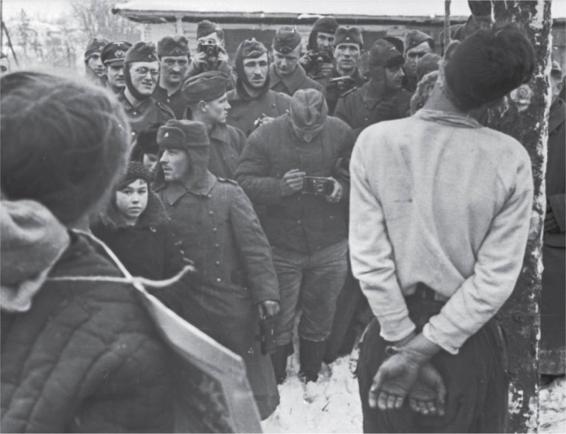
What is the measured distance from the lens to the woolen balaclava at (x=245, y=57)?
381cm

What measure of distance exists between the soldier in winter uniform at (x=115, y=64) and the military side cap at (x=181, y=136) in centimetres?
104

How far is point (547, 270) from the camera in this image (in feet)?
11.8

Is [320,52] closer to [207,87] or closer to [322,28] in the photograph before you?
[322,28]

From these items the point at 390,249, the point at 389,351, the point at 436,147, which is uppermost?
the point at 436,147

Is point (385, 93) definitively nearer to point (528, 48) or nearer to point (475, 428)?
point (528, 48)

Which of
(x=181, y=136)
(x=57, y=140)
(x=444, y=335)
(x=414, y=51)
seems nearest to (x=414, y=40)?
(x=414, y=51)

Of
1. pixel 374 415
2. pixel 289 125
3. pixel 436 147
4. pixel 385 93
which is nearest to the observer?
pixel 436 147

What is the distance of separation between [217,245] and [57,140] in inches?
72.6

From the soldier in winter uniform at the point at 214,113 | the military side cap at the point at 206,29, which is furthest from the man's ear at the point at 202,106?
the military side cap at the point at 206,29

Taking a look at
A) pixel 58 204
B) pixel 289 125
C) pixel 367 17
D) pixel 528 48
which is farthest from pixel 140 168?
pixel 367 17

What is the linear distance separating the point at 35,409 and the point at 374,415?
1154 millimetres

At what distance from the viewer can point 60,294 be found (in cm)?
117

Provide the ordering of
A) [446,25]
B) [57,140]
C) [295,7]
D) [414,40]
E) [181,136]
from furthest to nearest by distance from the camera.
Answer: [295,7]
[414,40]
[446,25]
[181,136]
[57,140]

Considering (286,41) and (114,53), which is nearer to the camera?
(114,53)
